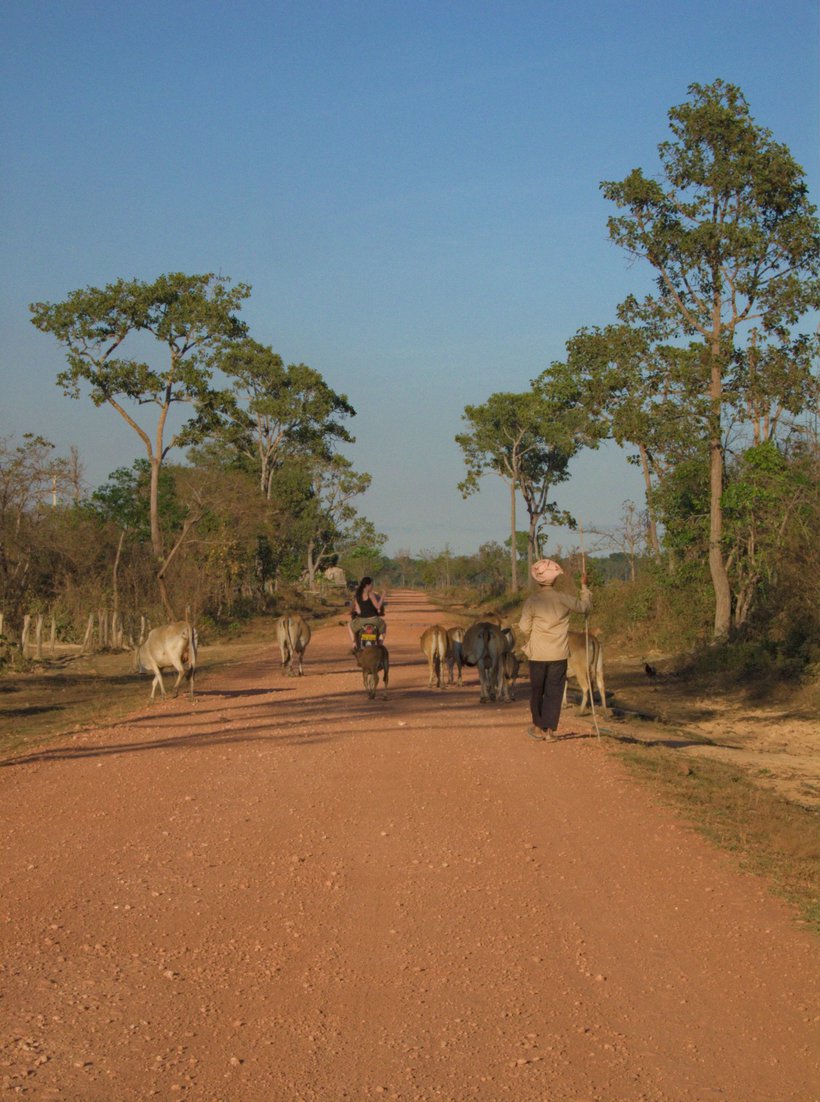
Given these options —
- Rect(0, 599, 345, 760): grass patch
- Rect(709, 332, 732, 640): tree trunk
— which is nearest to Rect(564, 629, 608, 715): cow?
A: Rect(0, 599, 345, 760): grass patch

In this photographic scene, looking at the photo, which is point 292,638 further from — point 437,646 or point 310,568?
point 310,568

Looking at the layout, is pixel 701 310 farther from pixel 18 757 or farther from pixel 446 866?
pixel 446 866

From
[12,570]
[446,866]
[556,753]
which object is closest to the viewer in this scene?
[446,866]

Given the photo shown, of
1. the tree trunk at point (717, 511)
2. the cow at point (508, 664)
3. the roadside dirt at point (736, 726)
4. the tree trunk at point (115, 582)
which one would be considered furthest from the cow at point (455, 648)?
the tree trunk at point (115, 582)

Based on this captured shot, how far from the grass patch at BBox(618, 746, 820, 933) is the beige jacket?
51.9 inches

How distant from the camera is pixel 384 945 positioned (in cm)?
539

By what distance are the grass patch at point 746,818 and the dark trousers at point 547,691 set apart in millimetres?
862

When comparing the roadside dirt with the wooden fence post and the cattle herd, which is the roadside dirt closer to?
the cattle herd

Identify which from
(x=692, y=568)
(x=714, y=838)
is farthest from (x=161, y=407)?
(x=714, y=838)

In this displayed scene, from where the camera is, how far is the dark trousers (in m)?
12.0

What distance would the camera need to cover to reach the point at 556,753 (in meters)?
11.4

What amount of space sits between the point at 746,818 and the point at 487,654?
23.9ft

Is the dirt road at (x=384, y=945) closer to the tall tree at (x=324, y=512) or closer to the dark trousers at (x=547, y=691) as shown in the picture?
the dark trousers at (x=547, y=691)

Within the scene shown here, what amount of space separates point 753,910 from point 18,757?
26.6 feet
